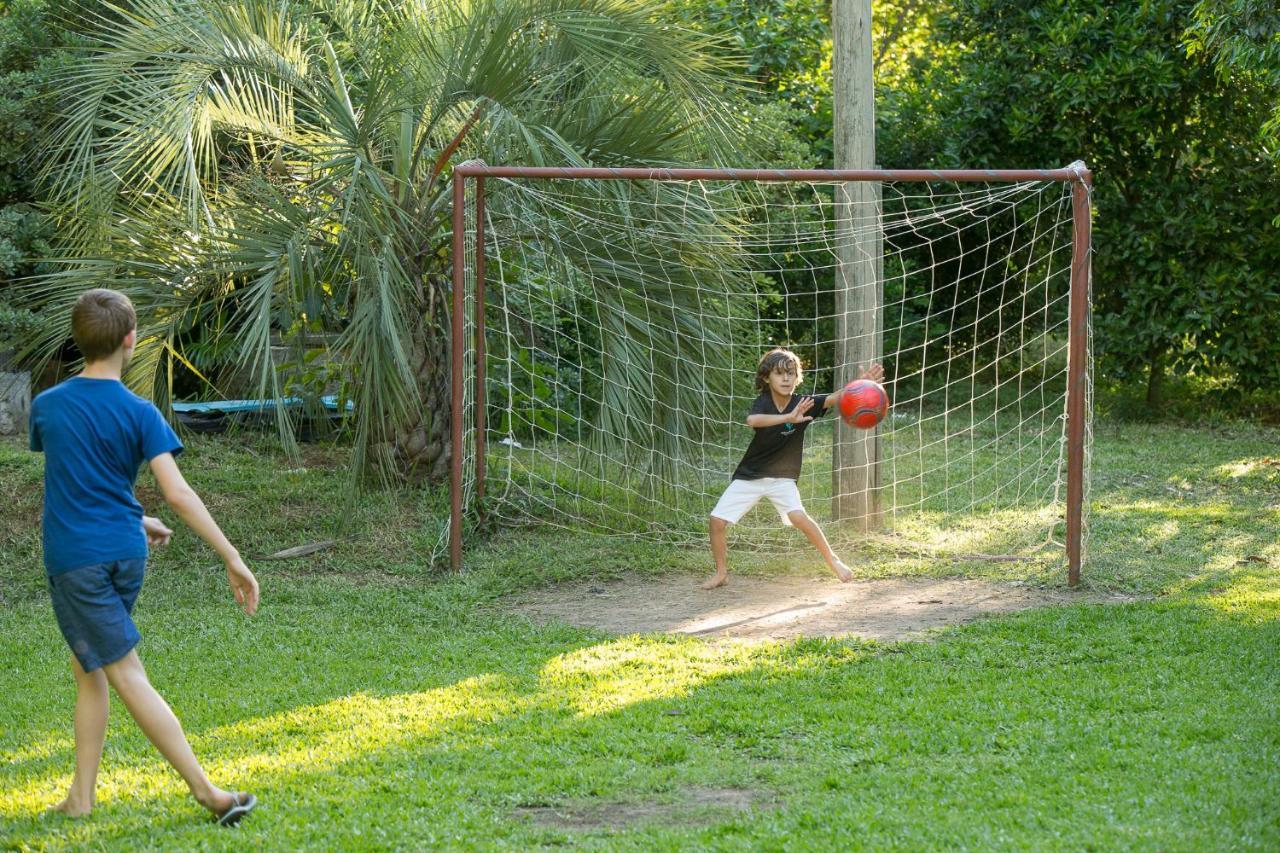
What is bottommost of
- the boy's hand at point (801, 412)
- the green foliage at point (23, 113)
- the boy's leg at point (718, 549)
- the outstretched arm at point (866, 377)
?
the boy's leg at point (718, 549)

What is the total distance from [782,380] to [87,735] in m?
3.94

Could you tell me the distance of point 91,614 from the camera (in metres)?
3.46

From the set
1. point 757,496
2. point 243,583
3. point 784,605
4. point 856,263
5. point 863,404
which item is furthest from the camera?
point 856,263

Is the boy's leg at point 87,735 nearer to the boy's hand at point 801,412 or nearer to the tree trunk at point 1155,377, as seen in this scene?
the boy's hand at point 801,412

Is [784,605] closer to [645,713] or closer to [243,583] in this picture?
[645,713]

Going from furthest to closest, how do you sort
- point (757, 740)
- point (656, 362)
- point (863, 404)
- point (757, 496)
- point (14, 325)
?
point (14, 325) → point (656, 362) → point (757, 496) → point (863, 404) → point (757, 740)

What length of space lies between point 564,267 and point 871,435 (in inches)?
83.3

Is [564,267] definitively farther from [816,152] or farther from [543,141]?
[816,152]

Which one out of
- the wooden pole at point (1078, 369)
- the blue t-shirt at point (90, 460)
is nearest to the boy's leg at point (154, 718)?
the blue t-shirt at point (90, 460)

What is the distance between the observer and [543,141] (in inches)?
284

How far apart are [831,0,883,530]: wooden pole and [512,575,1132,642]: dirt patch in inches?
47.6

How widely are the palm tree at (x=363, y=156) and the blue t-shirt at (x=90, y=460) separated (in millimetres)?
2904

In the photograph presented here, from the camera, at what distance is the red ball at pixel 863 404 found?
21.4 feet

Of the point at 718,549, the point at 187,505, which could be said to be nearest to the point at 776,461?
the point at 718,549
